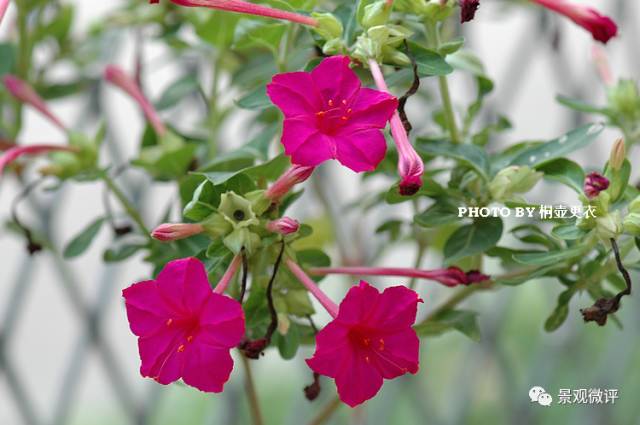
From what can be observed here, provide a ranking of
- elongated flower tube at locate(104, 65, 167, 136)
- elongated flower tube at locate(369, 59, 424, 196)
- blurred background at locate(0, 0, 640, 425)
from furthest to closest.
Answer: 1. blurred background at locate(0, 0, 640, 425)
2. elongated flower tube at locate(104, 65, 167, 136)
3. elongated flower tube at locate(369, 59, 424, 196)

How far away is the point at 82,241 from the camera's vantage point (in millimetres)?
551

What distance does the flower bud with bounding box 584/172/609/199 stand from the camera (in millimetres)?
405

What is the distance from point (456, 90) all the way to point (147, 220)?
0.49 meters

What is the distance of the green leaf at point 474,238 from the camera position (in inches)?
17.9

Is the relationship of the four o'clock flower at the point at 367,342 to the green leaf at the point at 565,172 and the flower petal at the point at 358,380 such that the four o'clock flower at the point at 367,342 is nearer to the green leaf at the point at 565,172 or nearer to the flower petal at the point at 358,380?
the flower petal at the point at 358,380

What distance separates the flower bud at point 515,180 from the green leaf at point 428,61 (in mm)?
69

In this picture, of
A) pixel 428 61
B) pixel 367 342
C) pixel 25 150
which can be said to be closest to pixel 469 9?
pixel 428 61

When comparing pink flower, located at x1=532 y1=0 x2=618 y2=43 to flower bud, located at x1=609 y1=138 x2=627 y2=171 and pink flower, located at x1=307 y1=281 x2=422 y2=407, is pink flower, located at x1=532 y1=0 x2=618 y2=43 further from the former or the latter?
pink flower, located at x1=307 y1=281 x2=422 y2=407

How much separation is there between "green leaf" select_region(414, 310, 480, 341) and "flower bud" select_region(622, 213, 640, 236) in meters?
0.10

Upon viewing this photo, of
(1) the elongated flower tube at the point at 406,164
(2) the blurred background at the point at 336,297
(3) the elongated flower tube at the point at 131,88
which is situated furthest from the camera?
(2) the blurred background at the point at 336,297

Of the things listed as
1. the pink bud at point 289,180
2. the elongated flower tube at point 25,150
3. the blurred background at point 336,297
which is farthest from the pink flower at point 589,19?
the blurred background at point 336,297

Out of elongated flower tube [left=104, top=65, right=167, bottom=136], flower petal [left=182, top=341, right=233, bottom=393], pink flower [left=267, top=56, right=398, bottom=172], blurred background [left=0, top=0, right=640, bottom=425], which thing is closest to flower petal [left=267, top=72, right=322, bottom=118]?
pink flower [left=267, top=56, right=398, bottom=172]

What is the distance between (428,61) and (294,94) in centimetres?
8

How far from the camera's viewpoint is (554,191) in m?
1.24
